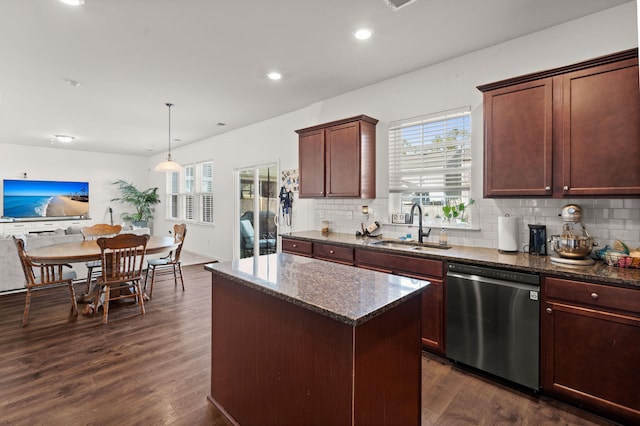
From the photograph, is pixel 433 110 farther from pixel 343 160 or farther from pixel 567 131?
pixel 567 131

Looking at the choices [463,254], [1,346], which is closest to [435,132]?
[463,254]

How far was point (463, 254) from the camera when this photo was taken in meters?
2.69

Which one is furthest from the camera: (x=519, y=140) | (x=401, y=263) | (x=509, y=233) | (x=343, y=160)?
(x=343, y=160)

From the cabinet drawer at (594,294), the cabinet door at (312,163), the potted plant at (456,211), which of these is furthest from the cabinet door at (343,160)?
the cabinet drawer at (594,294)

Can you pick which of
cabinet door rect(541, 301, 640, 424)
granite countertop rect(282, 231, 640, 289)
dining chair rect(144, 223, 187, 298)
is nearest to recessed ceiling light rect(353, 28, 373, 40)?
granite countertop rect(282, 231, 640, 289)

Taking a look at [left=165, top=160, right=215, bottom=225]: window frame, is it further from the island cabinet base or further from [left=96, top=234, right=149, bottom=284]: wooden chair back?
the island cabinet base

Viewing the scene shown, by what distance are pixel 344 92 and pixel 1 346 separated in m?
4.53

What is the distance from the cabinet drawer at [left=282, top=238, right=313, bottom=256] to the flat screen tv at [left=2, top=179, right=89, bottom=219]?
7.60 metres

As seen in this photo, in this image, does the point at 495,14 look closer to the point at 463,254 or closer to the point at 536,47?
the point at 536,47

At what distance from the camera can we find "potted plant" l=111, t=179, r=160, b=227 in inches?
357

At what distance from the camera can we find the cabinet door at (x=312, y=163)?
4145 mm

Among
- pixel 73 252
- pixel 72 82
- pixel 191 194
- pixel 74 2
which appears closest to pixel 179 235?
pixel 73 252

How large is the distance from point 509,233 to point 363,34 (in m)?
2.13

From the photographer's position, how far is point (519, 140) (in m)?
2.55
